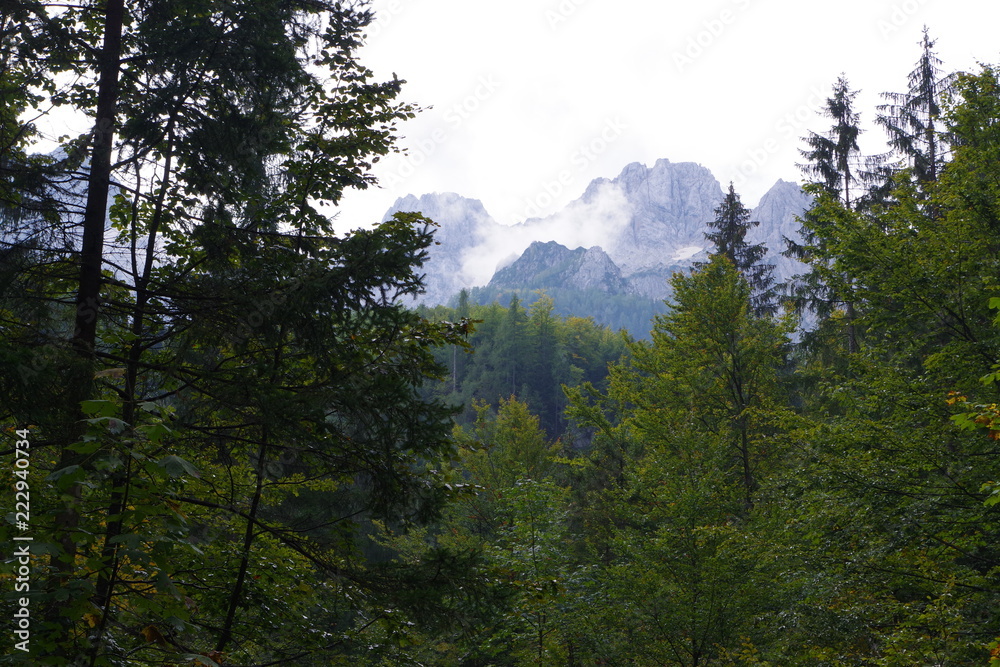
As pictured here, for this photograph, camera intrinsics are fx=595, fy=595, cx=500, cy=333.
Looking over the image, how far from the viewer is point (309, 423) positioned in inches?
200

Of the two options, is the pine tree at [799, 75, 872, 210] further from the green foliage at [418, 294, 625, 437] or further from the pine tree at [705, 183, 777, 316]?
the green foliage at [418, 294, 625, 437]

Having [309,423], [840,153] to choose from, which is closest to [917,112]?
[840,153]

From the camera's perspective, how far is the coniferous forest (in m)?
3.75

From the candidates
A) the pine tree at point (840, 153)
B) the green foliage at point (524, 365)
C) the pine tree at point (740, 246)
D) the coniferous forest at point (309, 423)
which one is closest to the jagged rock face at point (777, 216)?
the green foliage at point (524, 365)

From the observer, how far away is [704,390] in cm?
1530

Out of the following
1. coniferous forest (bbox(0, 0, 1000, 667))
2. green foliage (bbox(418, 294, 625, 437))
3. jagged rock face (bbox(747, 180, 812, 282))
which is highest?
jagged rock face (bbox(747, 180, 812, 282))

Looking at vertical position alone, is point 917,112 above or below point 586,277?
below

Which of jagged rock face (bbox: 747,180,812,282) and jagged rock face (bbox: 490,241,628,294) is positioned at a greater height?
jagged rock face (bbox: 747,180,812,282)

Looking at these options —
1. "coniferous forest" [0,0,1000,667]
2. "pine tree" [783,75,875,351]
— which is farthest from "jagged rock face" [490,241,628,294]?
"coniferous forest" [0,0,1000,667]

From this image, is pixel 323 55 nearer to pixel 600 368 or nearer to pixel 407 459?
pixel 407 459

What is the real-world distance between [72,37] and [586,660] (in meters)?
11.6

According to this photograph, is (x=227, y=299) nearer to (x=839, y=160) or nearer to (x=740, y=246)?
(x=839, y=160)

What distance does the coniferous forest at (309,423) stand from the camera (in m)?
3.75

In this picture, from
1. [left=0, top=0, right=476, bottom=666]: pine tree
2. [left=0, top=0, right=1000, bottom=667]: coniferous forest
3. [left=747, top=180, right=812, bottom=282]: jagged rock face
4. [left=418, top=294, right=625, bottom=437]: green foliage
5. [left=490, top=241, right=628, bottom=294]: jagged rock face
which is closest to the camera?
[left=0, top=0, right=1000, bottom=667]: coniferous forest
